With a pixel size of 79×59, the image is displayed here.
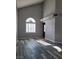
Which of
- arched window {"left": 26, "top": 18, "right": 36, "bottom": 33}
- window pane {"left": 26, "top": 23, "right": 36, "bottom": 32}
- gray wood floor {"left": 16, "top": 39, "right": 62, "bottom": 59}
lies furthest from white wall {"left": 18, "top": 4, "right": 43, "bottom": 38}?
gray wood floor {"left": 16, "top": 39, "right": 62, "bottom": 59}

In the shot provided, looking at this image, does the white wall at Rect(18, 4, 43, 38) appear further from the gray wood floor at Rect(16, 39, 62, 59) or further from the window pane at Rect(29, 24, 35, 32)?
the gray wood floor at Rect(16, 39, 62, 59)

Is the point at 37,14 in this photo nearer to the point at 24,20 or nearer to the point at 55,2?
the point at 24,20

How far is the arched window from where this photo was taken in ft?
53.2

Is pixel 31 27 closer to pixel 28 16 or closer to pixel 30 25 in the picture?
pixel 30 25

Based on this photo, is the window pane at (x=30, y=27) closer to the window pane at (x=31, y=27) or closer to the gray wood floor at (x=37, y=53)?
the window pane at (x=31, y=27)

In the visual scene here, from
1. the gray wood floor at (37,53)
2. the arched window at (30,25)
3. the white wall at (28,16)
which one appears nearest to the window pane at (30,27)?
the arched window at (30,25)

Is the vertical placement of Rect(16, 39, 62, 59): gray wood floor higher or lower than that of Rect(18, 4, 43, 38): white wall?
lower

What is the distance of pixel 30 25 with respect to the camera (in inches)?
648

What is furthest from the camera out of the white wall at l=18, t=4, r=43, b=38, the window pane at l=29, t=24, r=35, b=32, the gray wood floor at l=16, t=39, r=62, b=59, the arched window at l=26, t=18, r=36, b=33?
the window pane at l=29, t=24, r=35, b=32

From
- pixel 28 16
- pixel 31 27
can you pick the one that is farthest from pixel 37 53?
pixel 31 27
